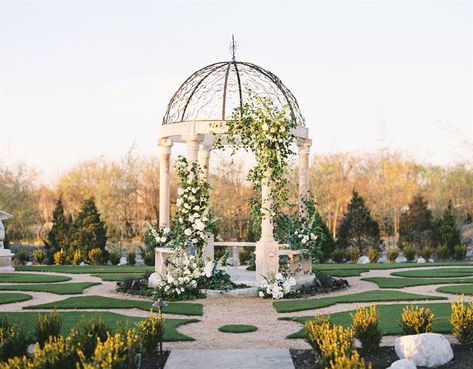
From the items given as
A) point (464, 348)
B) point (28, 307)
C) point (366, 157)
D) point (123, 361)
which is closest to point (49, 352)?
point (123, 361)

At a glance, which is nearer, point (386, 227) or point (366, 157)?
point (386, 227)

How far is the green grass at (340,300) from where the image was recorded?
1240cm

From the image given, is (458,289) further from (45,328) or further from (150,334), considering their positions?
(45,328)

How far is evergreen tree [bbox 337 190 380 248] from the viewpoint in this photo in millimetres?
29531

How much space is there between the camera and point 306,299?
13.7 meters

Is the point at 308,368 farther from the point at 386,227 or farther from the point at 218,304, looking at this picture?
the point at 386,227

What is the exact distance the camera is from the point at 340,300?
1317cm

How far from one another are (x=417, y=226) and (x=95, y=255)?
16742 millimetres

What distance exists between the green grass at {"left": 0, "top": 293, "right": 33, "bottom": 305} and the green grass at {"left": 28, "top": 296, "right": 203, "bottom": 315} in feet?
4.15

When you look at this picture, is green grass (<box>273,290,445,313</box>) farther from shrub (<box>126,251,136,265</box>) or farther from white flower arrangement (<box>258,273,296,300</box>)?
shrub (<box>126,251,136,265</box>)

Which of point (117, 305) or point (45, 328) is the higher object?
point (45, 328)

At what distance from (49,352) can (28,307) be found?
7.02 metres

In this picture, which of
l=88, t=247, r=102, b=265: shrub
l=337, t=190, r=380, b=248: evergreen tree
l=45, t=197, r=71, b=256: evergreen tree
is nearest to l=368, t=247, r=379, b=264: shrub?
l=337, t=190, r=380, b=248: evergreen tree

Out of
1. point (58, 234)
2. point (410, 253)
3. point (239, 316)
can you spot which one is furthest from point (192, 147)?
point (410, 253)
